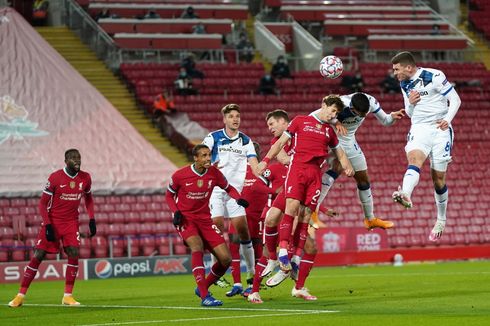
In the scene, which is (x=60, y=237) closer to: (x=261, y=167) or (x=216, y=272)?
(x=216, y=272)

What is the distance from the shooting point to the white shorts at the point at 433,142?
16.1m

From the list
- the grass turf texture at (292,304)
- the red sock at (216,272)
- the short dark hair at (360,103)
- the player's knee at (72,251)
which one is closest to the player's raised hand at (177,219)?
the red sock at (216,272)

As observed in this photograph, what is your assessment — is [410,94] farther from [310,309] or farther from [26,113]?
[26,113]

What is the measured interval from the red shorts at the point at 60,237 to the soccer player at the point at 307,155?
3.56m

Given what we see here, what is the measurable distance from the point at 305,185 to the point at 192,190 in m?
1.64

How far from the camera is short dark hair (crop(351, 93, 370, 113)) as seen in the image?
16.0 metres

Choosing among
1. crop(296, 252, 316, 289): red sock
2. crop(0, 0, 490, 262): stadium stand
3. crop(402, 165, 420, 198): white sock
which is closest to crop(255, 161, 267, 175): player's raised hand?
crop(296, 252, 316, 289): red sock

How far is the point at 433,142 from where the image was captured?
53.1 ft

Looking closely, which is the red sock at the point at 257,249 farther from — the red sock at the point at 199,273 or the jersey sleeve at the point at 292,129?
the jersey sleeve at the point at 292,129

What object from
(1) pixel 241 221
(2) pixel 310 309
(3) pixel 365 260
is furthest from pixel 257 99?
(2) pixel 310 309

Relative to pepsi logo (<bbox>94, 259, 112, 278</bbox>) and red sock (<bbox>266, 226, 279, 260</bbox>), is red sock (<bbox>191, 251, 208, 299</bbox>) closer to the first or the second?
red sock (<bbox>266, 226, 279, 260</bbox>)

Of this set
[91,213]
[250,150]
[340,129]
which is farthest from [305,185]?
[91,213]

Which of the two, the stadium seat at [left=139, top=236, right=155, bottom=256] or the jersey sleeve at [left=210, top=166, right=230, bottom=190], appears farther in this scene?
the stadium seat at [left=139, top=236, right=155, bottom=256]

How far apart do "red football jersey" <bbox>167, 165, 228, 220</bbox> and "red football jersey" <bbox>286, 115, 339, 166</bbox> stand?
1.32m
